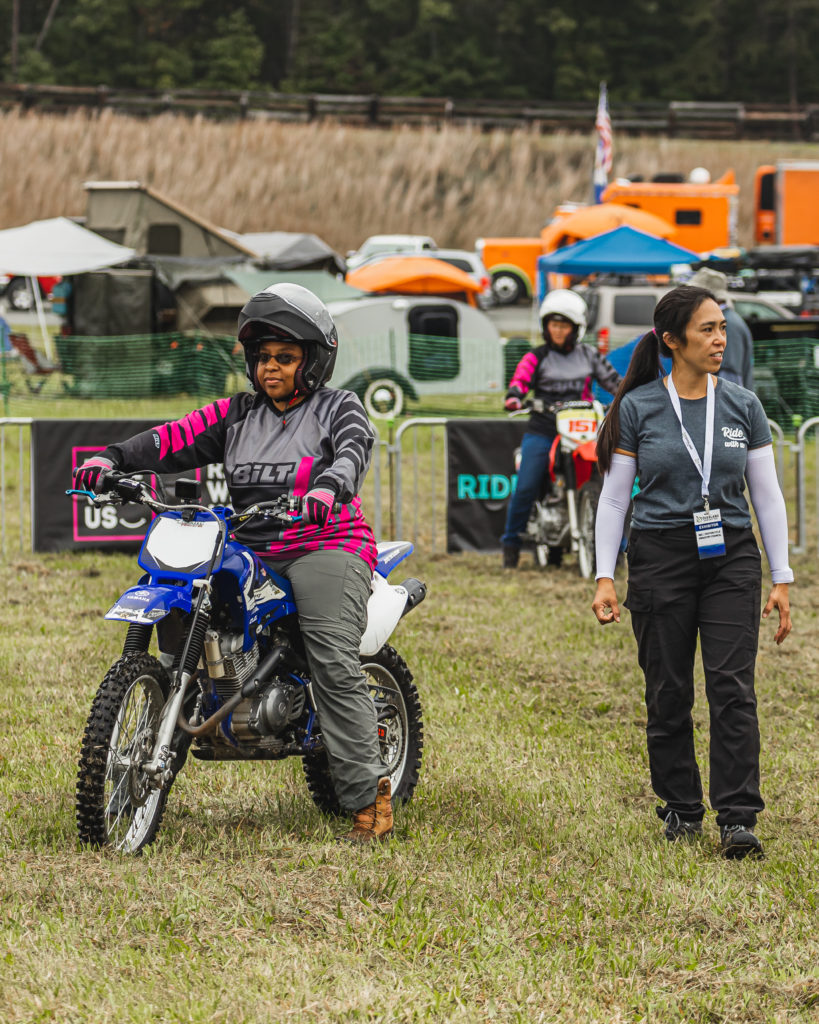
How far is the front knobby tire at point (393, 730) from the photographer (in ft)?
17.4

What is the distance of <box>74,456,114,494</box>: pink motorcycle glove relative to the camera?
4645 millimetres

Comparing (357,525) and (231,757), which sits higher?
(357,525)

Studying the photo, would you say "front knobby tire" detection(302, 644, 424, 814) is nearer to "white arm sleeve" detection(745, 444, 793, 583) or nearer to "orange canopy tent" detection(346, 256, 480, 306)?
"white arm sleeve" detection(745, 444, 793, 583)

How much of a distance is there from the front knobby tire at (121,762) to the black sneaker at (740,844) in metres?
1.83

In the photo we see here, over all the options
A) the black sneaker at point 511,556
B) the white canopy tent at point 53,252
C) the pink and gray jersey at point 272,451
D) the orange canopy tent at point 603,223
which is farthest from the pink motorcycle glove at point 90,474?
the orange canopy tent at point 603,223

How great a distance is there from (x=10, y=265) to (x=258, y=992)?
20736 mm

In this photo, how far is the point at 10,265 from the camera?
23.0 m

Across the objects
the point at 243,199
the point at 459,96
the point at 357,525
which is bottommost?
the point at 357,525

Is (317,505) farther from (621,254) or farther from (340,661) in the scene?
(621,254)

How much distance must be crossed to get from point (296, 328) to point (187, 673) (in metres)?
1.13

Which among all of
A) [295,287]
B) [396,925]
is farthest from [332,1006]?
[295,287]

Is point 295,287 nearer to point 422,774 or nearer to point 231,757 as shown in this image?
point 231,757

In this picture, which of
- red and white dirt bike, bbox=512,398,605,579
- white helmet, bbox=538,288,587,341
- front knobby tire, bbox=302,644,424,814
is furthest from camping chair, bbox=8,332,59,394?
front knobby tire, bbox=302,644,424,814

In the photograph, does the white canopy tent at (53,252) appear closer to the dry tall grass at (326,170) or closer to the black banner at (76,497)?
the black banner at (76,497)
